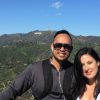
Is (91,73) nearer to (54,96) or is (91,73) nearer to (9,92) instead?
(54,96)

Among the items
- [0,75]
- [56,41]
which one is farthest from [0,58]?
[56,41]

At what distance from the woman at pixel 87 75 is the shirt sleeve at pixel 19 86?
747mm

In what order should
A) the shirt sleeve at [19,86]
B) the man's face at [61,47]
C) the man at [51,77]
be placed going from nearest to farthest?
the shirt sleeve at [19,86], the man at [51,77], the man's face at [61,47]

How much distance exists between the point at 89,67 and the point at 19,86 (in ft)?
3.63

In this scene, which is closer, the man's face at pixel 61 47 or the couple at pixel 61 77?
the couple at pixel 61 77

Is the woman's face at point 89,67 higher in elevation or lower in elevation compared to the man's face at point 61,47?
lower

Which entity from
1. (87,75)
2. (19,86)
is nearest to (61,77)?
(87,75)

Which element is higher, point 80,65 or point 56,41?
point 56,41

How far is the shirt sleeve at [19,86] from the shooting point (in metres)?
4.65

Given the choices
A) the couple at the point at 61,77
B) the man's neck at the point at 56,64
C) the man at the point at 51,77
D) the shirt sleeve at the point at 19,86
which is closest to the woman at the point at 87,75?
the couple at the point at 61,77

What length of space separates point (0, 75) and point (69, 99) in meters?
132

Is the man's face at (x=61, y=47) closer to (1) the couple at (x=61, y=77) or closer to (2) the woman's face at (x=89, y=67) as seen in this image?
(1) the couple at (x=61, y=77)

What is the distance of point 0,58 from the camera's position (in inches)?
7653

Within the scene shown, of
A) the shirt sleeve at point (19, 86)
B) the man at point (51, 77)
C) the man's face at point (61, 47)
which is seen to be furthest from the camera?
the man's face at point (61, 47)
